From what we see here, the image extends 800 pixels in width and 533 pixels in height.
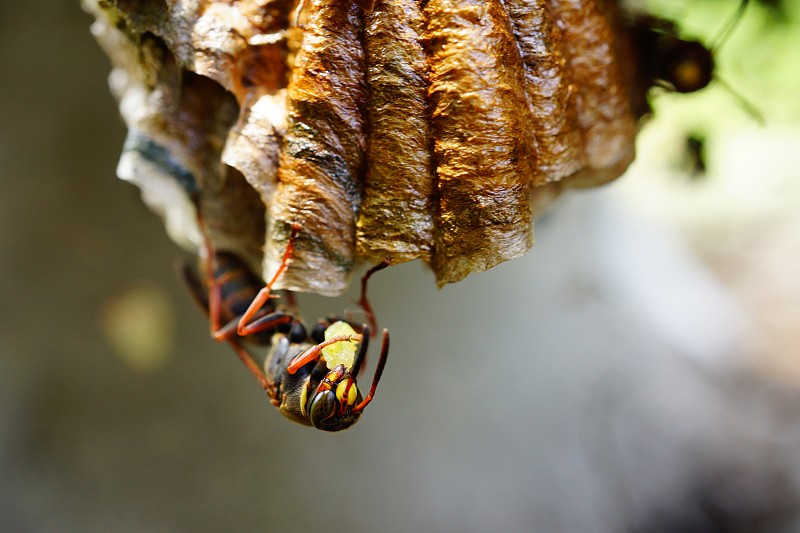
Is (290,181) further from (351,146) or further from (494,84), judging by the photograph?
(494,84)

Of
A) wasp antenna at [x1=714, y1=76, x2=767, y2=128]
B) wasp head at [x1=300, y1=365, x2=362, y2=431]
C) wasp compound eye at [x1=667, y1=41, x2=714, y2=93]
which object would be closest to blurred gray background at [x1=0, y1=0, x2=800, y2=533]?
wasp antenna at [x1=714, y1=76, x2=767, y2=128]

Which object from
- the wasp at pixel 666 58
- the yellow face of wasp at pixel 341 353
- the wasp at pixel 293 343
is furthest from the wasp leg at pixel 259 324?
the wasp at pixel 666 58

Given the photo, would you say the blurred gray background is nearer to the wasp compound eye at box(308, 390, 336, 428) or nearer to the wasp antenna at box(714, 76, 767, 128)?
the wasp antenna at box(714, 76, 767, 128)

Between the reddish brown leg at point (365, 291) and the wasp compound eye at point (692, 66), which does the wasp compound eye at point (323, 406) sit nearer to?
the reddish brown leg at point (365, 291)

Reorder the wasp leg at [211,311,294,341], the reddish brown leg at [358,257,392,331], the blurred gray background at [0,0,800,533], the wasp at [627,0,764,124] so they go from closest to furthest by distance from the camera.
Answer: the reddish brown leg at [358,257,392,331] → the wasp leg at [211,311,294,341] → the wasp at [627,0,764,124] → the blurred gray background at [0,0,800,533]

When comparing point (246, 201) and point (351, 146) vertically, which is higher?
point (351, 146)

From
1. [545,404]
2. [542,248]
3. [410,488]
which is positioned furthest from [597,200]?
[410,488]
